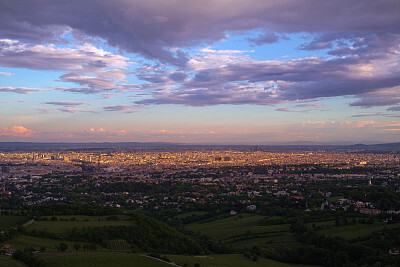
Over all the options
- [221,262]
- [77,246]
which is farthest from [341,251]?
[77,246]

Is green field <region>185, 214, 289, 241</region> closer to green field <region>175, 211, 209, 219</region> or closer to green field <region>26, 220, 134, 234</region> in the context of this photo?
green field <region>175, 211, 209, 219</region>

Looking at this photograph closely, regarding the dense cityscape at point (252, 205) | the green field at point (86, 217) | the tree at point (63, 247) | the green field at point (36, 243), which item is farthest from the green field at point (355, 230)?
the tree at point (63, 247)

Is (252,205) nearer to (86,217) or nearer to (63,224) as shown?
(86,217)

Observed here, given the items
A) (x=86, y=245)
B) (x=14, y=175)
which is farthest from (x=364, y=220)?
(x=14, y=175)

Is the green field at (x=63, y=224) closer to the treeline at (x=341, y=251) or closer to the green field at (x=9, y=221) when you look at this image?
the green field at (x=9, y=221)

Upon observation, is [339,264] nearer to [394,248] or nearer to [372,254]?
[372,254]

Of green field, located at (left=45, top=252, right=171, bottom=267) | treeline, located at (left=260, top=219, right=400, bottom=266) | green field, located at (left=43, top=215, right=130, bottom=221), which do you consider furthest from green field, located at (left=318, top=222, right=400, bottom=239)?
green field, located at (left=43, top=215, right=130, bottom=221)
